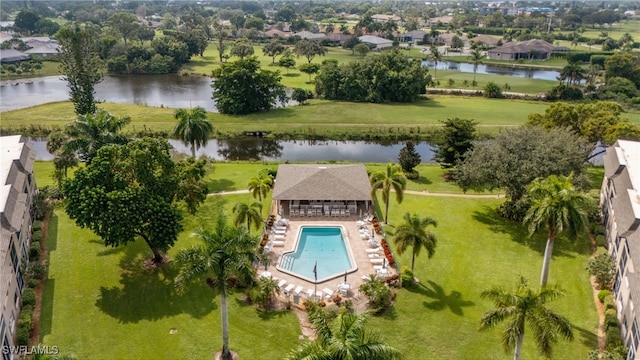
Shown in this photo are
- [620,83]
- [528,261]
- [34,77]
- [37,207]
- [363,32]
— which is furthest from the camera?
[363,32]

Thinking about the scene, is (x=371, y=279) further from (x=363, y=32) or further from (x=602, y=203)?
(x=363, y=32)

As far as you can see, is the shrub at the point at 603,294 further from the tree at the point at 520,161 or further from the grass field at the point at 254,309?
the tree at the point at 520,161

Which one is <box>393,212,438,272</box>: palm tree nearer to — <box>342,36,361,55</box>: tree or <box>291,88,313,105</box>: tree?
<box>291,88,313,105</box>: tree

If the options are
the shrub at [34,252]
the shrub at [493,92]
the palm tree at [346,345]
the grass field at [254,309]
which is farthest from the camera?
the shrub at [493,92]

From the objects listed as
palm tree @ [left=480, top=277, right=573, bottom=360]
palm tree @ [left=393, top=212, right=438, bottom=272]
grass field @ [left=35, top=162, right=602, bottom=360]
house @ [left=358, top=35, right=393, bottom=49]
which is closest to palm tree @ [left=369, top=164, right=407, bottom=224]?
grass field @ [left=35, top=162, right=602, bottom=360]

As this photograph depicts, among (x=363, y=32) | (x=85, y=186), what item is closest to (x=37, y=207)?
(x=85, y=186)

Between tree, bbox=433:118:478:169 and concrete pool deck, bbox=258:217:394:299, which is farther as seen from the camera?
tree, bbox=433:118:478:169

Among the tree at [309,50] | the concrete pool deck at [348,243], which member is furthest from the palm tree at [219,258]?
the tree at [309,50]
